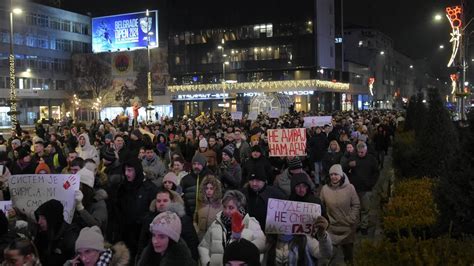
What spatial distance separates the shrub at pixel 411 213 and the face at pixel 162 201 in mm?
2502

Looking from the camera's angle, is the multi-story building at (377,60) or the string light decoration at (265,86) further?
the multi-story building at (377,60)

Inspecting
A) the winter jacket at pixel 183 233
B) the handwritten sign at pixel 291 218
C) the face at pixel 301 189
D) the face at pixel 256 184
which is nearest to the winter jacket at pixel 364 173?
the face at pixel 256 184

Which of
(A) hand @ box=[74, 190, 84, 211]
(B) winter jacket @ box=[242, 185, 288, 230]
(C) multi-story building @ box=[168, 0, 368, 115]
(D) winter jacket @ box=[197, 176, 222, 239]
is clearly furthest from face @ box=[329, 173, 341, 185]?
(C) multi-story building @ box=[168, 0, 368, 115]

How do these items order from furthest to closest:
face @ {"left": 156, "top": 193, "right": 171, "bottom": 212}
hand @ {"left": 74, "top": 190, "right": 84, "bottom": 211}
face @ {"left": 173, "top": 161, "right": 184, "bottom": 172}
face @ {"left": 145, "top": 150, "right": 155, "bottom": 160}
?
face @ {"left": 145, "top": 150, "right": 155, "bottom": 160} → face @ {"left": 173, "top": 161, "right": 184, "bottom": 172} → hand @ {"left": 74, "top": 190, "right": 84, "bottom": 211} → face @ {"left": 156, "top": 193, "right": 171, "bottom": 212}

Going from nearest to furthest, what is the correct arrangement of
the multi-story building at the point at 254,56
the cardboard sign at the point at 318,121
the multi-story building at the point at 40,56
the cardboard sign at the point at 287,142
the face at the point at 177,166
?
the face at the point at 177,166
the cardboard sign at the point at 287,142
the cardboard sign at the point at 318,121
the multi-story building at the point at 40,56
the multi-story building at the point at 254,56

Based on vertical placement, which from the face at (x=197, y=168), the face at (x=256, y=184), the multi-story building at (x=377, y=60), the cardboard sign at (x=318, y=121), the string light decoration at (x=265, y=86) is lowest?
the face at (x=256, y=184)

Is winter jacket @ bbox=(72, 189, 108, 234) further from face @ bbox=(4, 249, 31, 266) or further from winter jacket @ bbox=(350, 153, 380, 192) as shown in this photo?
winter jacket @ bbox=(350, 153, 380, 192)

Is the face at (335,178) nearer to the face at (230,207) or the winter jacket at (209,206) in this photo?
the winter jacket at (209,206)

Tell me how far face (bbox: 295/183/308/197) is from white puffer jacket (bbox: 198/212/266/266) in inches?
39.5

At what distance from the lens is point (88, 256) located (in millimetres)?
4695

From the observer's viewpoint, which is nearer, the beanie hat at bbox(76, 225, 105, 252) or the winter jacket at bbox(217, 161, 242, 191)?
the beanie hat at bbox(76, 225, 105, 252)

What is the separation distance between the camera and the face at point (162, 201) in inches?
240

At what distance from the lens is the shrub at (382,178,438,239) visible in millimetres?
6543

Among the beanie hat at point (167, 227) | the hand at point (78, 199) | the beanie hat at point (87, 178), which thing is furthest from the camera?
the beanie hat at point (87, 178)
